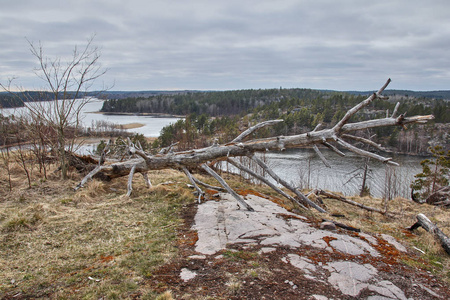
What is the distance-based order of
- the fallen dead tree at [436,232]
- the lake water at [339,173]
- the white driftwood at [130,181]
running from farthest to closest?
1. the lake water at [339,173]
2. the white driftwood at [130,181]
3. the fallen dead tree at [436,232]

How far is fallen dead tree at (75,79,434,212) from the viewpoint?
5.69 m

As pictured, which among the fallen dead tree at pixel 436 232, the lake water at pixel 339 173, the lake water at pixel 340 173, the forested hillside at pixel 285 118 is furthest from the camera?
the forested hillside at pixel 285 118

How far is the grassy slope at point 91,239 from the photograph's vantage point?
346 centimetres

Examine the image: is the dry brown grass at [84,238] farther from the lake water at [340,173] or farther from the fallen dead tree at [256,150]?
the lake water at [340,173]

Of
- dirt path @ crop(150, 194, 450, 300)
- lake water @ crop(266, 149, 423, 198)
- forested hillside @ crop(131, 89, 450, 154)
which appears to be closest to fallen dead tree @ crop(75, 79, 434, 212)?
dirt path @ crop(150, 194, 450, 300)

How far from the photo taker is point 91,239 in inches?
192

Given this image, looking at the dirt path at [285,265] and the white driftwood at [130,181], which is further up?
the white driftwood at [130,181]

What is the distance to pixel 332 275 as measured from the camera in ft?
12.1

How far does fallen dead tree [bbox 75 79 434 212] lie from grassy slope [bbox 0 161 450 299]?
645mm

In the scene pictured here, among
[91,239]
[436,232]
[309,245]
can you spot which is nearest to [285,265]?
[309,245]

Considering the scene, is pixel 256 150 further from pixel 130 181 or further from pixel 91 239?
pixel 91 239

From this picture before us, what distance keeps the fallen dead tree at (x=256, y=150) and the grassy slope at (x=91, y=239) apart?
65 centimetres

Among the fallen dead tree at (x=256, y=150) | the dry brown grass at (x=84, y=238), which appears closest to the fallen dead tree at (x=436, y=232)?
the fallen dead tree at (x=256, y=150)

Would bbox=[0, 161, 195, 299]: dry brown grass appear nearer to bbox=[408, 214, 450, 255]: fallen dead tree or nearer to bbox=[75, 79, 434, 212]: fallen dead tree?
bbox=[75, 79, 434, 212]: fallen dead tree
